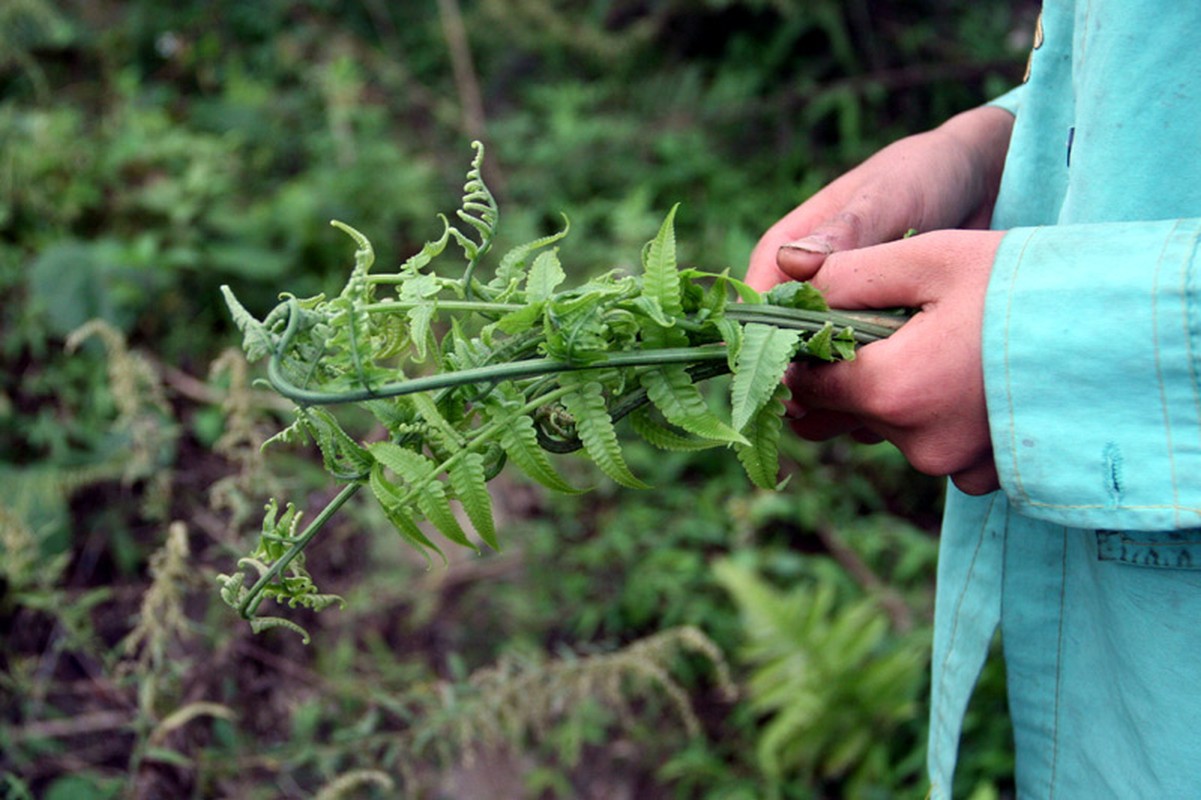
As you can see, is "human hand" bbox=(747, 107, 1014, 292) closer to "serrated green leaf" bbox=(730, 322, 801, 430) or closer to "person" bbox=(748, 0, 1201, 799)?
"person" bbox=(748, 0, 1201, 799)

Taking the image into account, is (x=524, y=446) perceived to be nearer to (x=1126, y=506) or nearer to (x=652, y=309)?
(x=652, y=309)

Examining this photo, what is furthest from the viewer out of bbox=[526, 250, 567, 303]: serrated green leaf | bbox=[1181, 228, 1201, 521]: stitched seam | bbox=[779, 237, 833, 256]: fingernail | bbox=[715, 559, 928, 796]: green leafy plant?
bbox=[715, 559, 928, 796]: green leafy plant

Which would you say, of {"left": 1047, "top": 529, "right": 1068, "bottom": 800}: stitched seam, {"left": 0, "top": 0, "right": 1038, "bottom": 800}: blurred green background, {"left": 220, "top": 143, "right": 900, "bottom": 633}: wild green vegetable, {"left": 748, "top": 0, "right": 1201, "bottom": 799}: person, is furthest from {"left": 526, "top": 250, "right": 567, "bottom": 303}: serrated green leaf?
{"left": 0, "top": 0, "right": 1038, "bottom": 800}: blurred green background

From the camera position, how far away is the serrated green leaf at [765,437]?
3.66 ft

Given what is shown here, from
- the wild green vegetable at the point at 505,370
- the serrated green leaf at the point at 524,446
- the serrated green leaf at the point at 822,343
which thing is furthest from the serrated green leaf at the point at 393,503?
the serrated green leaf at the point at 822,343

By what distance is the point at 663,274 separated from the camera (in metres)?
1.07

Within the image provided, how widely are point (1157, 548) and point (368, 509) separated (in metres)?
2.24

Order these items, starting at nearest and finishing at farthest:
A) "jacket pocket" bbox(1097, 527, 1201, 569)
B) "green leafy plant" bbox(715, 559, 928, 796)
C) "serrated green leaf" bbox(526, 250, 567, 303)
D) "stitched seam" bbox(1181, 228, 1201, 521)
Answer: "stitched seam" bbox(1181, 228, 1201, 521) → "jacket pocket" bbox(1097, 527, 1201, 569) → "serrated green leaf" bbox(526, 250, 567, 303) → "green leafy plant" bbox(715, 559, 928, 796)

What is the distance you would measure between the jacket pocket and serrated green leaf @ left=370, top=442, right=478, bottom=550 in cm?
68

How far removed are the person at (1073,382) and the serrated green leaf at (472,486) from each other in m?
0.42

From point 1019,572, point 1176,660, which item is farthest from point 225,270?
point 1176,660

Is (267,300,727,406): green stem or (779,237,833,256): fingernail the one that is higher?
(779,237,833,256): fingernail

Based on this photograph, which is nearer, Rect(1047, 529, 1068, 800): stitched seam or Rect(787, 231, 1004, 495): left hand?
Rect(787, 231, 1004, 495): left hand

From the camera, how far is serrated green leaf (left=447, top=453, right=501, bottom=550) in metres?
1.04
